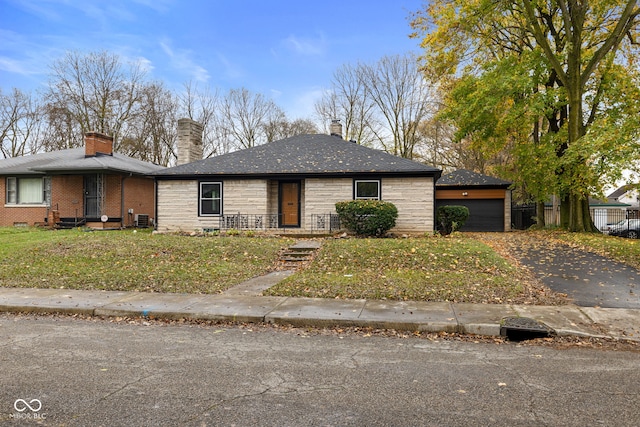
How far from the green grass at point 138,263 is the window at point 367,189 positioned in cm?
481

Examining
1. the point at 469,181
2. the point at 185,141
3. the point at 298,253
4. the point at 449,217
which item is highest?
the point at 185,141

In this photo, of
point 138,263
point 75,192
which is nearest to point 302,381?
point 138,263

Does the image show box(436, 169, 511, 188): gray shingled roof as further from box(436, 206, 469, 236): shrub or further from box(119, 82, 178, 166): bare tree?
box(119, 82, 178, 166): bare tree

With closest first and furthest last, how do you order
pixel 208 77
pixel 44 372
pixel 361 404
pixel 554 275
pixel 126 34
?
pixel 361 404
pixel 44 372
pixel 554 275
pixel 126 34
pixel 208 77

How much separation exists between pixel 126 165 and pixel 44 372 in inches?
843

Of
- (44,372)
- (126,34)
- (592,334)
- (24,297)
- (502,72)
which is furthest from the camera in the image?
(502,72)

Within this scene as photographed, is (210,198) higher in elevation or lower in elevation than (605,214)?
higher

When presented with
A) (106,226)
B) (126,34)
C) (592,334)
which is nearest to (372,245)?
(592,334)

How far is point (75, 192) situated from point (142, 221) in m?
3.61

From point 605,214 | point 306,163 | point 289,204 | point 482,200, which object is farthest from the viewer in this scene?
point 605,214

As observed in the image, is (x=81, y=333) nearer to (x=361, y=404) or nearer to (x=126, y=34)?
(x=361, y=404)

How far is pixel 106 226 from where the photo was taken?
22219 millimetres

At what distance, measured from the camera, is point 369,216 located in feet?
54.2

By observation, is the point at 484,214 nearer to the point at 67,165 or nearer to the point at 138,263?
the point at 138,263
